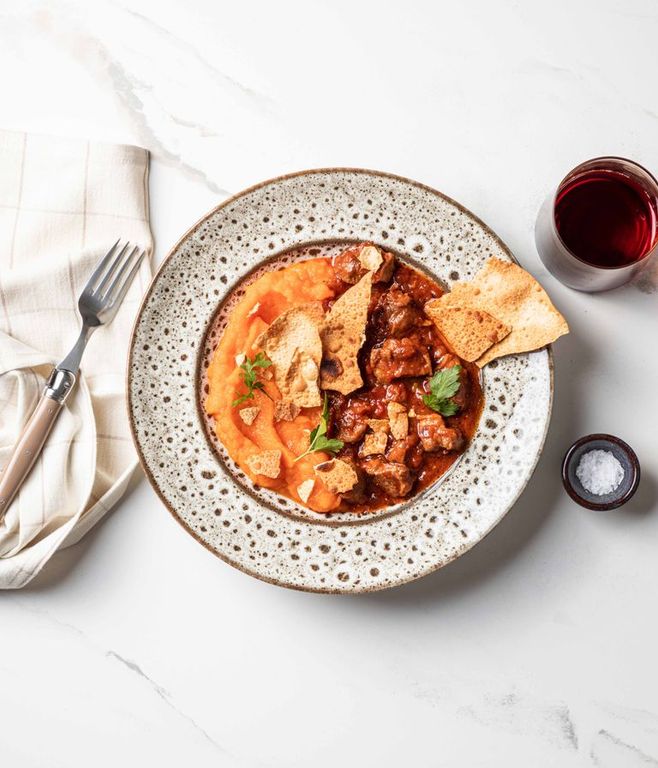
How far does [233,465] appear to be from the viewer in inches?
119

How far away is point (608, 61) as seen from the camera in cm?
323

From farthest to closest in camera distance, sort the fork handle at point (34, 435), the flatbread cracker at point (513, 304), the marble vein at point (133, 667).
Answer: the marble vein at point (133, 667) → the fork handle at point (34, 435) → the flatbread cracker at point (513, 304)

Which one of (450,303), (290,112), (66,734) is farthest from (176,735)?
(290,112)

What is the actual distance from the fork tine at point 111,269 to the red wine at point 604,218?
173 centimetres

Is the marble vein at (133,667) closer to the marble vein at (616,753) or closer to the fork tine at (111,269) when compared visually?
the fork tine at (111,269)

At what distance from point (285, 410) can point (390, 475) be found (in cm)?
47

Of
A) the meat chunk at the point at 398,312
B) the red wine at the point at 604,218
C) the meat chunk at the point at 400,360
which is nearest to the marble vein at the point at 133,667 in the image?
the meat chunk at the point at 400,360

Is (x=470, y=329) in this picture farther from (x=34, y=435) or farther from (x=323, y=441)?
(x=34, y=435)

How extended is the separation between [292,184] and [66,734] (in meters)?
2.46

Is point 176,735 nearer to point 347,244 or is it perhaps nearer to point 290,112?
point 347,244

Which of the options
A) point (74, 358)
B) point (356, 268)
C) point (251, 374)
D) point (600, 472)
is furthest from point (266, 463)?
point (600, 472)

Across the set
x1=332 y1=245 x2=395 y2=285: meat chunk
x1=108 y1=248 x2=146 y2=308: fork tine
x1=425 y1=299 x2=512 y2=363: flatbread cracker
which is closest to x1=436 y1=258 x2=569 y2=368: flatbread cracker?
x1=425 y1=299 x2=512 y2=363: flatbread cracker

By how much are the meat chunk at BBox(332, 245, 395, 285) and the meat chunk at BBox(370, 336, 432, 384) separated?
0.25 m

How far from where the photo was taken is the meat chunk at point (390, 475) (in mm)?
2900
